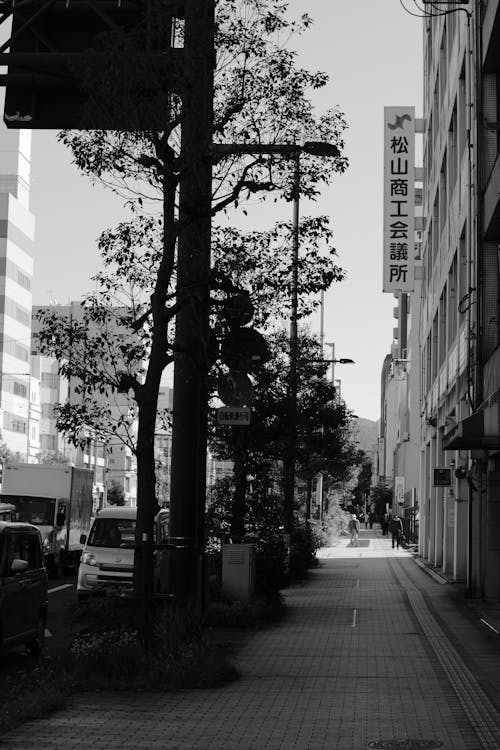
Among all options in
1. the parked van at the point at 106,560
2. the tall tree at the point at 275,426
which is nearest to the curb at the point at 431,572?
the tall tree at the point at 275,426

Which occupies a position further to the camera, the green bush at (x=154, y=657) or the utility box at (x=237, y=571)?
the utility box at (x=237, y=571)

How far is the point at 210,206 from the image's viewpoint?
14.9 metres

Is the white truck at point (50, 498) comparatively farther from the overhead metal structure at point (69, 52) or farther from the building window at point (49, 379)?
the building window at point (49, 379)

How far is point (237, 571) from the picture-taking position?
72.3 ft

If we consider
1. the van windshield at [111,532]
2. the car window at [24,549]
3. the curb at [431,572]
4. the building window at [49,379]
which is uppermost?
the building window at [49,379]

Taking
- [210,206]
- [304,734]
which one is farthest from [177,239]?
[304,734]

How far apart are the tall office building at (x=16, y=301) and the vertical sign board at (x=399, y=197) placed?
63332 millimetres

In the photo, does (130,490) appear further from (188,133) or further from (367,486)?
(188,133)

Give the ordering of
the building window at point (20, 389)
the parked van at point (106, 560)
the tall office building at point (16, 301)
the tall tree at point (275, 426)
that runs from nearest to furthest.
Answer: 1. the parked van at point (106, 560)
2. the tall tree at point (275, 426)
3. the tall office building at point (16, 301)
4. the building window at point (20, 389)

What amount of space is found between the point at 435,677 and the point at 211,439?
548 inches

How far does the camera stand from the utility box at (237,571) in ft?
72.0

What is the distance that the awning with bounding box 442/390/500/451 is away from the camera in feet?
60.3

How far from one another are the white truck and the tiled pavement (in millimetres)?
18743

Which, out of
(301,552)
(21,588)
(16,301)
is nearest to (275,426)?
(301,552)
